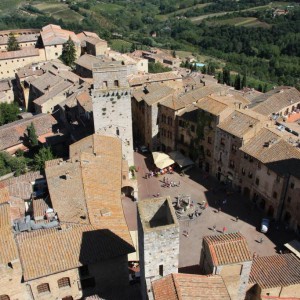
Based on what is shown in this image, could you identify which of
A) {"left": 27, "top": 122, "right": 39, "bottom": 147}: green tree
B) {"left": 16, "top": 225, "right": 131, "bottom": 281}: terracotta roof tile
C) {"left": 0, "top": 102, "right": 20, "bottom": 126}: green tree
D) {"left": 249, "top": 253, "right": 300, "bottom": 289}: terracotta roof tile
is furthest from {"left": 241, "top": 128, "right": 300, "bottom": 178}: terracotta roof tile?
{"left": 0, "top": 102, "right": 20, "bottom": 126}: green tree

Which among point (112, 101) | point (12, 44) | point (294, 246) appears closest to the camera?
point (294, 246)

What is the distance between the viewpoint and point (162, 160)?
6141 cm

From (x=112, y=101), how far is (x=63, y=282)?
27508 mm

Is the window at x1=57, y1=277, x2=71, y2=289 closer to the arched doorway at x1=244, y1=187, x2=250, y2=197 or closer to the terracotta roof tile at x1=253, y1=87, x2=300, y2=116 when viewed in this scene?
the arched doorway at x1=244, y1=187, x2=250, y2=197

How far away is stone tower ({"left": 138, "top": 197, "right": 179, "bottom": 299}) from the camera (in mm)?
26625

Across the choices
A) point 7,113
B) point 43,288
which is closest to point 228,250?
point 43,288

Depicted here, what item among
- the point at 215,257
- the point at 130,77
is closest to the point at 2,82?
the point at 130,77

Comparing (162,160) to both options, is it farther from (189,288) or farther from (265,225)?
(189,288)

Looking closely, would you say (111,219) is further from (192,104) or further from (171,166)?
(192,104)

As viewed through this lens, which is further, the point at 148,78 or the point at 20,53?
the point at 20,53

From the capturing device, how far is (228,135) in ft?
177

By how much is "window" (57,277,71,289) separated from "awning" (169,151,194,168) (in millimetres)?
30900

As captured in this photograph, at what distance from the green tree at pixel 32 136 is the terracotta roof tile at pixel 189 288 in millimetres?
45709

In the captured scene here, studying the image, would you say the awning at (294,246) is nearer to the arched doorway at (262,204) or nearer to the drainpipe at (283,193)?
the drainpipe at (283,193)
